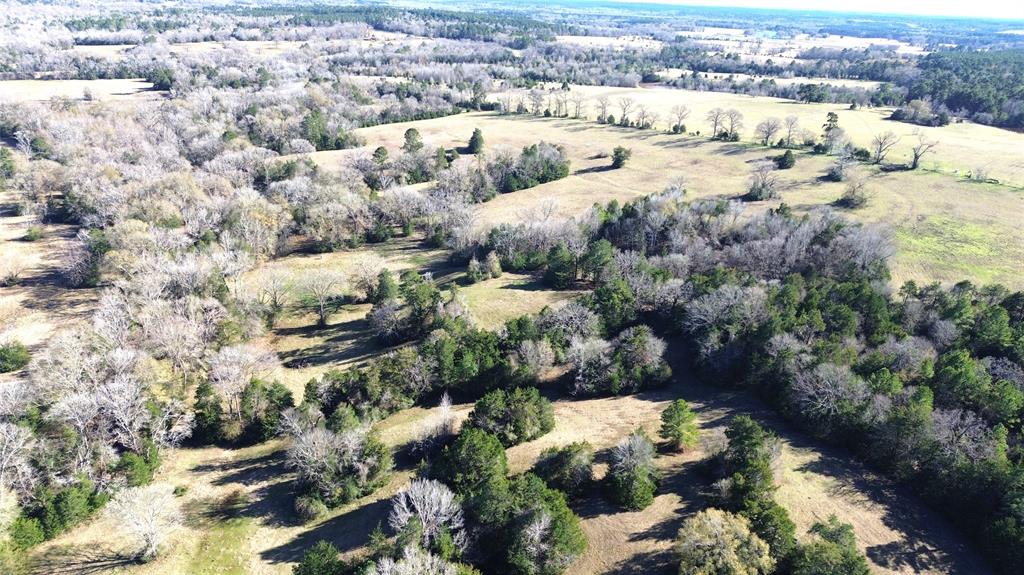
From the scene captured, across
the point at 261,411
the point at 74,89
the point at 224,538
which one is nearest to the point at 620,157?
the point at 261,411

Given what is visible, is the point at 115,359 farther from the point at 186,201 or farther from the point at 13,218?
the point at 13,218

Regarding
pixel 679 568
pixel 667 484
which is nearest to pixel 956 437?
pixel 667 484

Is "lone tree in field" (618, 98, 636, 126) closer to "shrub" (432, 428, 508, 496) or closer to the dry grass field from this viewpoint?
the dry grass field

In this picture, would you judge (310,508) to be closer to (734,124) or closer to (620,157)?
(620,157)

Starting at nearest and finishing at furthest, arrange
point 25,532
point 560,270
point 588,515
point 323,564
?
point 323,564, point 25,532, point 588,515, point 560,270

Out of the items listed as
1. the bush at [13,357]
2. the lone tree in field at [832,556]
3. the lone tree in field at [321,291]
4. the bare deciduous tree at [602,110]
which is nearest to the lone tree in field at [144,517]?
the bush at [13,357]

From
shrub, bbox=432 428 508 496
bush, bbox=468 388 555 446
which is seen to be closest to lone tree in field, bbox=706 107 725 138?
bush, bbox=468 388 555 446

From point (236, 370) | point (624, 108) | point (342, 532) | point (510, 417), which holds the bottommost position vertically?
point (342, 532)
